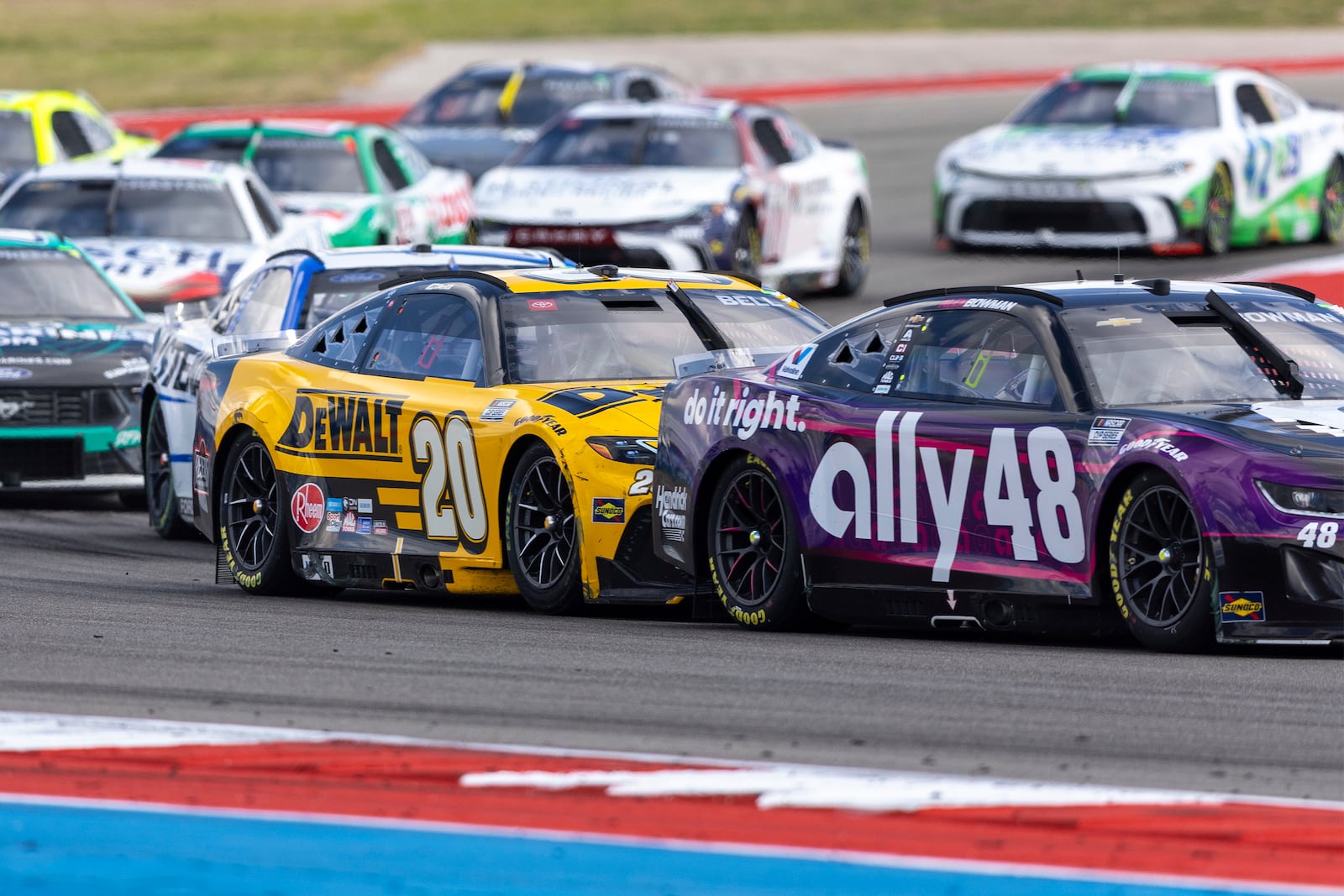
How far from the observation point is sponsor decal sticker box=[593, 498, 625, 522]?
10023mm

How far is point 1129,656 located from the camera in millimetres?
8336

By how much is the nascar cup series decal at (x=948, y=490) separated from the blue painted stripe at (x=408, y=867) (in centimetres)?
318

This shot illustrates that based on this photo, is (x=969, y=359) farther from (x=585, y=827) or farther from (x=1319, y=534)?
(x=585, y=827)

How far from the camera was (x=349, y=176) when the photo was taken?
864 inches

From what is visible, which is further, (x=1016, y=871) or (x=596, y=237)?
(x=596, y=237)

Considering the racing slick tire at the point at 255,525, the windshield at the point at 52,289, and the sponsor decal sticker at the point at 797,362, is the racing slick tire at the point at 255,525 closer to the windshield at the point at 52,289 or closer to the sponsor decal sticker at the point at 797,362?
the sponsor decal sticker at the point at 797,362

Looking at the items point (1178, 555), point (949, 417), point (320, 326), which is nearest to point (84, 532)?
point (320, 326)

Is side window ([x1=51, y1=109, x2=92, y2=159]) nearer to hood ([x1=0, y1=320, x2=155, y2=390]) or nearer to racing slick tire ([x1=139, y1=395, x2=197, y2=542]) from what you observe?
hood ([x1=0, y1=320, x2=155, y2=390])

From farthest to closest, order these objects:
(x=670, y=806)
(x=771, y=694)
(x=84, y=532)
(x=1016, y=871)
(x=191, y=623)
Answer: (x=84, y=532) < (x=191, y=623) < (x=771, y=694) < (x=670, y=806) < (x=1016, y=871)

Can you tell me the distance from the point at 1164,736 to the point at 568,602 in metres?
3.72

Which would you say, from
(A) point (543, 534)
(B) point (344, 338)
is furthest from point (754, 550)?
(B) point (344, 338)

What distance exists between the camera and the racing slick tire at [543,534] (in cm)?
1016

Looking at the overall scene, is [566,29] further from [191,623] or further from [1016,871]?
[1016,871]

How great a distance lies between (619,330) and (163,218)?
8879mm
